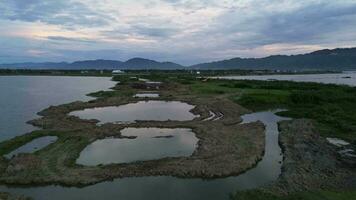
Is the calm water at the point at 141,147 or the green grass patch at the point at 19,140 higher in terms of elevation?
the green grass patch at the point at 19,140

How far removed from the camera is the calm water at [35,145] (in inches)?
960

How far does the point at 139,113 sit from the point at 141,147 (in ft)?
53.0

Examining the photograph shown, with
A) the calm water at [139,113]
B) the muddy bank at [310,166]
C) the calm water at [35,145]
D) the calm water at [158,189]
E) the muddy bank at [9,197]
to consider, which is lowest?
the calm water at [158,189]

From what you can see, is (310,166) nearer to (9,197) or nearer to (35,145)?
(9,197)

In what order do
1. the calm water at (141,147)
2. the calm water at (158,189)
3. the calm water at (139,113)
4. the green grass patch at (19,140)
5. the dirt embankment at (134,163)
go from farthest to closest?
the calm water at (139,113) → the green grass patch at (19,140) → the calm water at (141,147) → the dirt embankment at (134,163) → the calm water at (158,189)

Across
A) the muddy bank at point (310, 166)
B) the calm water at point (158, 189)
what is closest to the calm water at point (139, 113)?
the muddy bank at point (310, 166)

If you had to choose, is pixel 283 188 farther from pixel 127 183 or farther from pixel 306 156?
pixel 127 183

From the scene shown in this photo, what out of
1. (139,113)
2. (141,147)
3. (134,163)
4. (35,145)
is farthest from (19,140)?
(139,113)

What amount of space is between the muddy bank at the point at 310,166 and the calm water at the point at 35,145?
1663 cm

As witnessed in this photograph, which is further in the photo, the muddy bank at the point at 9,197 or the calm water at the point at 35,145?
the calm water at the point at 35,145

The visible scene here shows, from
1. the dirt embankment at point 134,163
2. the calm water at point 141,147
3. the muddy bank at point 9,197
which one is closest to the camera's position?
the muddy bank at point 9,197

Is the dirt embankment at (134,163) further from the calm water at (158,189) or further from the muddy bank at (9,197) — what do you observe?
the muddy bank at (9,197)

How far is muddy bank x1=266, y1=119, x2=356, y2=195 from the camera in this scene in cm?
1792

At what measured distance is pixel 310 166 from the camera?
69.4 ft
